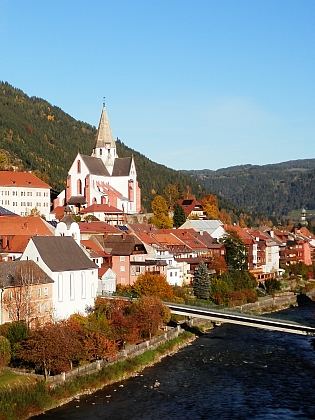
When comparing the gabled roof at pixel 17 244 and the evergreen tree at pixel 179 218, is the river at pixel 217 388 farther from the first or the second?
the evergreen tree at pixel 179 218

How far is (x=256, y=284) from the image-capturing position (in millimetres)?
90875

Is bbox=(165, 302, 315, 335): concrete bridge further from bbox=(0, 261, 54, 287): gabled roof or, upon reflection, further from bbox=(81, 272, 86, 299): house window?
bbox=(0, 261, 54, 287): gabled roof

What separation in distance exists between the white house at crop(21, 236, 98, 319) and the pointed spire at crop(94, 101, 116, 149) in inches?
2680

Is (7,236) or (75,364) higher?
(7,236)

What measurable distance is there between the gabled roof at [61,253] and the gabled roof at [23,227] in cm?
1362

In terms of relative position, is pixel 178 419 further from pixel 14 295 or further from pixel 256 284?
pixel 256 284

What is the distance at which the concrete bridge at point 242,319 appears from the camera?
180 ft

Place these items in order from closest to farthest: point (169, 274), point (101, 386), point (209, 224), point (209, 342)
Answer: point (101, 386) < point (209, 342) < point (169, 274) < point (209, 224)

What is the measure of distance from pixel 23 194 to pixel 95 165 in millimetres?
18145

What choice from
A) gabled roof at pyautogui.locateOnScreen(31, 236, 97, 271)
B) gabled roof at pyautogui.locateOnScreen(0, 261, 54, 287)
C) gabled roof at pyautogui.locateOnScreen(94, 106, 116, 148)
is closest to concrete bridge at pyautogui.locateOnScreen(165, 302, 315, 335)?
gabled roof at pyautogui.locateOnScreen(31, 236, 97, 271)

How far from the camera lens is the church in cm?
11662

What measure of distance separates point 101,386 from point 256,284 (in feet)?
159

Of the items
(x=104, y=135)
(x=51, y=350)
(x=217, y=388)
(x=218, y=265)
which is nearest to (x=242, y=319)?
(x=217, y=388)

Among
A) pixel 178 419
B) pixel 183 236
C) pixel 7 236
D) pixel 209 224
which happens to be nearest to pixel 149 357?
pixel 178 419
